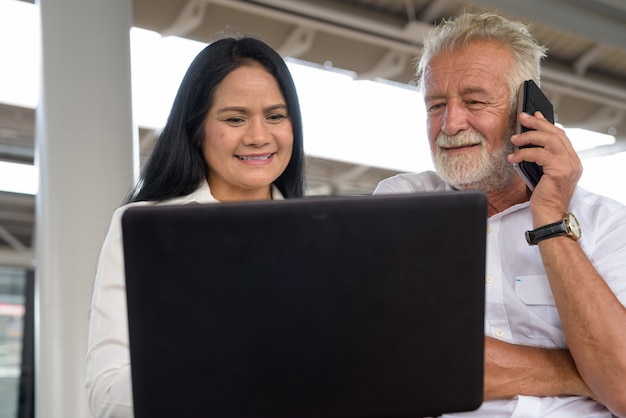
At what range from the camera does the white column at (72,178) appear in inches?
136

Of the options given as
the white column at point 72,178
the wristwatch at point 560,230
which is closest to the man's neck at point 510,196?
the wristwatch at point 560,230

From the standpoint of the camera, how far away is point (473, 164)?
7.35ft

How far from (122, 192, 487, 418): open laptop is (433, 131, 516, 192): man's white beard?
1176 millimetres

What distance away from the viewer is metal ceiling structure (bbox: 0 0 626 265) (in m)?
5.36

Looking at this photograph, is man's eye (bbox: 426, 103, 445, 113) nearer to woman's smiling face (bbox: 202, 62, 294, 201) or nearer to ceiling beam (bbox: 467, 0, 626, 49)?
woman's smiling face (bbox: 202, 62, 294, 201)

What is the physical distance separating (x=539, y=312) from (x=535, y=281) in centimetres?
9

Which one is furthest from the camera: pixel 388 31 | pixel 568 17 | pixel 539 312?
pixel 388 31

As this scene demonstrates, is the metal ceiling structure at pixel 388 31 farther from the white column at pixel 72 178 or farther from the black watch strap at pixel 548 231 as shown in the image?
the black watch strap at pixel 548 231

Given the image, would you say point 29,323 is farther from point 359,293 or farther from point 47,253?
point 359,293

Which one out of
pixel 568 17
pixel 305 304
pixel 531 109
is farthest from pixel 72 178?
pixel 568 17

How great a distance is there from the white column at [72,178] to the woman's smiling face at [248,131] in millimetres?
1710

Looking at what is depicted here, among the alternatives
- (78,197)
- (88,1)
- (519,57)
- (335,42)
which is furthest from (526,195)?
(335,42)

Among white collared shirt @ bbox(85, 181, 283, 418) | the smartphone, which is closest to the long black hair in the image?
white collared shirt @ bbox(85, 181, 283, 418)

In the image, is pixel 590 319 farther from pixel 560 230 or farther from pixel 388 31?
pixel 388 31
